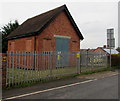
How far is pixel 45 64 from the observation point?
966 centimetres

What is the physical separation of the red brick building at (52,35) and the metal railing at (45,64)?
362cm

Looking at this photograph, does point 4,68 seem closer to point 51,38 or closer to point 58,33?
point 51,38

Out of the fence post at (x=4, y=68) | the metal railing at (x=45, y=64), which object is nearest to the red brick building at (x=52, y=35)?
the metal railing at (x=45, y=64)

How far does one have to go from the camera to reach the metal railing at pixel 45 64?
22.8 ft

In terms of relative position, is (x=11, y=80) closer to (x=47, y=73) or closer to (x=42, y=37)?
(x=47, y=73)

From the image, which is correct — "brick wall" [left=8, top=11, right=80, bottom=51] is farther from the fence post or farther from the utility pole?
the fence post

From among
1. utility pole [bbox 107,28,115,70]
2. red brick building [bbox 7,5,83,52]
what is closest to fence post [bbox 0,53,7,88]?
red brick building [bbox 7,5,83,52]

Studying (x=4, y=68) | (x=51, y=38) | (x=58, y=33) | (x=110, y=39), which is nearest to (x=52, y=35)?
(x=51, y=38)

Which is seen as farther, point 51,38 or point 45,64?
point 51,38

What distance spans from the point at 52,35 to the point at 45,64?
5395 millimetres

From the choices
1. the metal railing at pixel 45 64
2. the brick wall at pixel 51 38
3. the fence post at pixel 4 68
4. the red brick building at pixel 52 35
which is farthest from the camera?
the brick wall at pixel 51 38

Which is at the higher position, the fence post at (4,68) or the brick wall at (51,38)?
the brick wall at (51,38)

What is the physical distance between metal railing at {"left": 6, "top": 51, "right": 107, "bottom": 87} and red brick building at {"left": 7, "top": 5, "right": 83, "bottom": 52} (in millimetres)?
3619

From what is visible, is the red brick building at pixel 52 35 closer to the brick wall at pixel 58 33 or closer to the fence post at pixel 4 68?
the brick wall at pixel 58 33
